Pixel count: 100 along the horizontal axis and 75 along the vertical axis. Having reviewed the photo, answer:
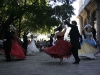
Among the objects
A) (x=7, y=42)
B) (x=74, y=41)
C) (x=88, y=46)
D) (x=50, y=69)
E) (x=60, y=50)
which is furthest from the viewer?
(x=88, y=46)

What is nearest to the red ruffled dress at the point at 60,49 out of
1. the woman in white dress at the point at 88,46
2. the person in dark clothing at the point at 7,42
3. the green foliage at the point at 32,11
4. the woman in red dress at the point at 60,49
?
→ the woman in red dress at the point at 60,49

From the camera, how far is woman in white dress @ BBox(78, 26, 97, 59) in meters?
15.5

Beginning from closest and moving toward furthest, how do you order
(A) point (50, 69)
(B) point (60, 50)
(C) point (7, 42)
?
(A) point (50, 69), (B) point (60, 50), (C) point (7, 42)

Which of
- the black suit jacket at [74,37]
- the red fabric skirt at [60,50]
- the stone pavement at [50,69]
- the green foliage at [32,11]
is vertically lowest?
the stone pavement at [50,69]

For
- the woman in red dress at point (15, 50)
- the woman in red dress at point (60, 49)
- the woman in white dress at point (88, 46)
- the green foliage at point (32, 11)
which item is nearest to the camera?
the woman in red dress at point (60, 49)

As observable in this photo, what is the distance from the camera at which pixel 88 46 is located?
15781mm

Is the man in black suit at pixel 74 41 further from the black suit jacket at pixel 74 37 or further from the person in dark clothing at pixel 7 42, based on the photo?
the person in dark clothing at pixel 7 42

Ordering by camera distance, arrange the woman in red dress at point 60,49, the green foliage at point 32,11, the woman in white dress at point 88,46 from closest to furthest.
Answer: the woman in red dress at point 60,49, the woman in white dress at point 88,46, the green foliage at point 32,11

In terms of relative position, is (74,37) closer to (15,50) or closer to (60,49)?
(60,49)

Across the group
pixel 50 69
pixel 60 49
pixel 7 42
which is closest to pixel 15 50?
pixel 7 42

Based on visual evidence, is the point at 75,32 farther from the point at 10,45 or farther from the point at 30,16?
the point at 30,16

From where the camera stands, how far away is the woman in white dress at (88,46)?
15.5m

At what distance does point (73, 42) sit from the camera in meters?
12.5

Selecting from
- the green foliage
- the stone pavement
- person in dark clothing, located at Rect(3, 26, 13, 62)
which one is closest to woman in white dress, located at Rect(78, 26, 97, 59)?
the stone pavement
